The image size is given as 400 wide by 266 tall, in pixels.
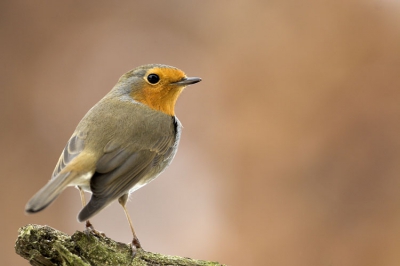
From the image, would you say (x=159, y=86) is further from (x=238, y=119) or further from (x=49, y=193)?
(x=238, y=119)

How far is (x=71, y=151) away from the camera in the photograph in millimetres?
2824

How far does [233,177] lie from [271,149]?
48cm

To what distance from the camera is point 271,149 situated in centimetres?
540

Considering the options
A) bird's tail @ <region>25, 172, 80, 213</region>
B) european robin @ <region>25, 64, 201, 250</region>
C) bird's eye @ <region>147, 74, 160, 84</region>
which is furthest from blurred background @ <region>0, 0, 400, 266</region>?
bird's tail @ <region>25, 172, 80, 213</region>

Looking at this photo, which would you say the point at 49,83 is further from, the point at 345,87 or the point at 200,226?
the point at 345,87

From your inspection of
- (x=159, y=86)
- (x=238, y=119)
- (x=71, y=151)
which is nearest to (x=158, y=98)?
(x=159, y=86)

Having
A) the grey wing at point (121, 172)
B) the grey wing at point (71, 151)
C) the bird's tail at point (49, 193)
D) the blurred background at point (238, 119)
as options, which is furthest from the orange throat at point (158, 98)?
the blurred background at point (238, 119)

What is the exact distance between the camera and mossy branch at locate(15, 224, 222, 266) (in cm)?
237

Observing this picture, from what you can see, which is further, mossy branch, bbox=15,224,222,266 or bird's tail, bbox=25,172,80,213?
mossy branch, bbox=15,224,222,266

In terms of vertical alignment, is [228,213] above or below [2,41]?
below

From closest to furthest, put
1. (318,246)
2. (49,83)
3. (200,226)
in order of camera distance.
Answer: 1. (318,246)
2. (200,226)
3. (49,83)

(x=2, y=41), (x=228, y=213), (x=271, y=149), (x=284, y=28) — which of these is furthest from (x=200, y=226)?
(x=2, y=41)

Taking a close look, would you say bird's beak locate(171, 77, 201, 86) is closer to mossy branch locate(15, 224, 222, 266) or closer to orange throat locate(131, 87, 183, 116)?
orange throat locate(131, 87, 183, 116)

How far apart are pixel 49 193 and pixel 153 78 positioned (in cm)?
126
